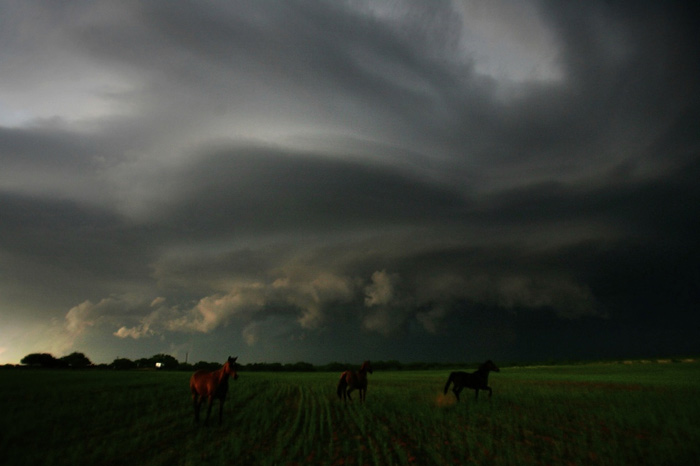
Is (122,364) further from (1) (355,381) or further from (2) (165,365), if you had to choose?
(1) (355,381)

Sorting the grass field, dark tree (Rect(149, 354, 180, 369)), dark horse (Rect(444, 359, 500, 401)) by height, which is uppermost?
dark tree (Rect(149, 354, 180, 369))

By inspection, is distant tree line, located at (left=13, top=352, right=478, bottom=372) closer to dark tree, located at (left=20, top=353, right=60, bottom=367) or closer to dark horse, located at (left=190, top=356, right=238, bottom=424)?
dark tree, located at (left=20, top=353, right=60, bottom=367)

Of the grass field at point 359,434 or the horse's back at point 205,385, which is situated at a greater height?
the horse's back at point 205,385

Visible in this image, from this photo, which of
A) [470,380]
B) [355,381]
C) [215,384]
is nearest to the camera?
[215,384]

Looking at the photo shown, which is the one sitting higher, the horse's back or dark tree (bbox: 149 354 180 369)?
dark tree (bbox: 149 354 180 369)

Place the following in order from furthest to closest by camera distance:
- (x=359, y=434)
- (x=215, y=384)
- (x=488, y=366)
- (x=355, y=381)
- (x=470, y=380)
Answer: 1. (x=488, y=366)
2. (x=355, y=381)
3. (x=470, y=380)
4. (x=215, y=384)
5. (x=359, y=434)

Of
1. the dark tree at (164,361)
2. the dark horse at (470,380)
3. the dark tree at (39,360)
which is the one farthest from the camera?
the dark tree at (164,361)

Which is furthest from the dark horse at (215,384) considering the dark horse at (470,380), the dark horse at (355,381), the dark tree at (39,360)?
the dark tree at (39,360)

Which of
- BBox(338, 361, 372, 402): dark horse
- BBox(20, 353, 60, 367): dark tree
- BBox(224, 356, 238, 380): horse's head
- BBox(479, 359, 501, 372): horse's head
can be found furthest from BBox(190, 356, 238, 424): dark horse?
BBox(20, 353, 60, 367): dark tree

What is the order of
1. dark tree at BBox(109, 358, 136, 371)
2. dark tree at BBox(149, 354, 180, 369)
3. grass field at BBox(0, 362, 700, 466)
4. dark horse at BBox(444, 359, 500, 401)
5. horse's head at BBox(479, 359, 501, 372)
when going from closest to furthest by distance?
grass field at BBox(0, 362, 700, 466), dark horse at BBox(444, 359, 500, 401), horse's head at BBox(479, 359, 501, 372), dark tree at BBox(109, 358, 136, 371), dark tree at BBox(149, 354, 180, 369)

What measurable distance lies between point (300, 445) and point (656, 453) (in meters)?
11.1

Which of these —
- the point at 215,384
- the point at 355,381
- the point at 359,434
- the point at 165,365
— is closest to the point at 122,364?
the point at 165,365

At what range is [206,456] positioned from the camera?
39.0ft

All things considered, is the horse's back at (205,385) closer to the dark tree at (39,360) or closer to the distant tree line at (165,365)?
the distant tree line at (165,365)
